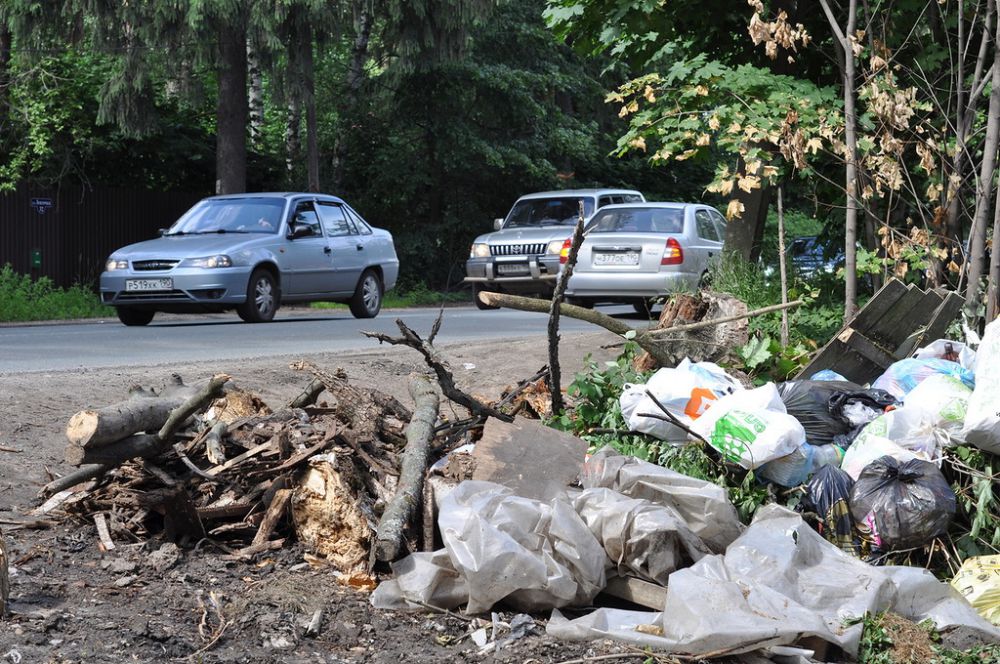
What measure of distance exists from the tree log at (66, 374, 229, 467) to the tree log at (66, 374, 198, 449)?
38 millimetres

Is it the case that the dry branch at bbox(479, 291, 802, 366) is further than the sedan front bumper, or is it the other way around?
the sedan front bumper

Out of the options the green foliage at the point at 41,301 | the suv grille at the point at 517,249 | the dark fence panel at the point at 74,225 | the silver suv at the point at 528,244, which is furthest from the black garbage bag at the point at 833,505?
the dark fence panel at the point at 74,225

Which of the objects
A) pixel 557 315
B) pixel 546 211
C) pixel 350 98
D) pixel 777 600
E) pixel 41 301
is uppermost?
pixel 350 98

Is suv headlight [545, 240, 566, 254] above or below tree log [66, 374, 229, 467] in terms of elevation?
above

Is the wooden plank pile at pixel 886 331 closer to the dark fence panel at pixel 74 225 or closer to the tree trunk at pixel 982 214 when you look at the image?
Answer: the tree trunk at pixel 982 214

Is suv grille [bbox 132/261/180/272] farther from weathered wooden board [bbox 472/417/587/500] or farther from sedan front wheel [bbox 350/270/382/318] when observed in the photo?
weathered wooden board [bbox 472/417/587/500]

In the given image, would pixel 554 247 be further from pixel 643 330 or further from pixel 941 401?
pixel 941 401

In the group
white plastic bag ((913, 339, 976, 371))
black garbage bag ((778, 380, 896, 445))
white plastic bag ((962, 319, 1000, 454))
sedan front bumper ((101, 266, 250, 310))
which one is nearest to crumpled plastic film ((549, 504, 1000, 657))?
white plastic bag ((962, 319, 1000, 454))

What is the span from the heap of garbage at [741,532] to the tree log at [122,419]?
4.40 feet

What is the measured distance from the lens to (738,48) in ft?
36.7

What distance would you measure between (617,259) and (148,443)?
35.1 ft

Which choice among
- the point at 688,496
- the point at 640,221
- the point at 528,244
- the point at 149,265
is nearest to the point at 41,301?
the point at 149,265

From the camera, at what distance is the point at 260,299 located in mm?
14867

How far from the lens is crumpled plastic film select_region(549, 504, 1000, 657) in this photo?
4.25 meters
